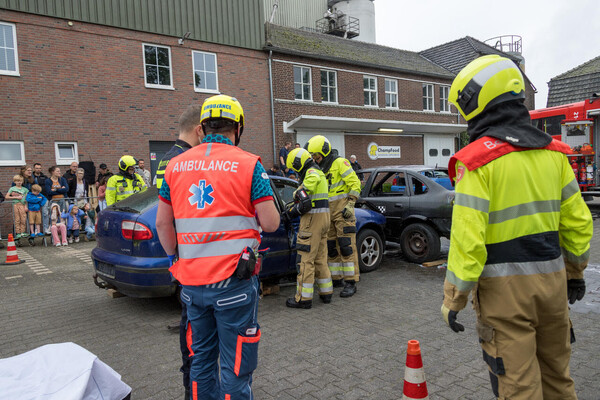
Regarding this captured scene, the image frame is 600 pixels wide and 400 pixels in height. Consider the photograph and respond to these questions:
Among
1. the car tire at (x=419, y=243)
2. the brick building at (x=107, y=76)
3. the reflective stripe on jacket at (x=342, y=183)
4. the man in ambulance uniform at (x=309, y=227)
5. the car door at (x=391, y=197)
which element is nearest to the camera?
the man in ambulance uniform at (x=309, y=227)

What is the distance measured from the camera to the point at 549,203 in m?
2.13

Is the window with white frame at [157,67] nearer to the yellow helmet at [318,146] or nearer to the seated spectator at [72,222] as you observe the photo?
the seated spectator at [72,222]

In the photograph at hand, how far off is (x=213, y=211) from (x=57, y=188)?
432 inches

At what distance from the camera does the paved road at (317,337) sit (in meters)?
3.22

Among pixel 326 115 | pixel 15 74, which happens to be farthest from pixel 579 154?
pixel 15 74

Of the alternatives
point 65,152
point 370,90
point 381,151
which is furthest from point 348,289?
point 370,90

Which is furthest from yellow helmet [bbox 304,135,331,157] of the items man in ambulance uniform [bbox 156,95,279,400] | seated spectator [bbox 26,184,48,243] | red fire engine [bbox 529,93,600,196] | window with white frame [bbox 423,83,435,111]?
window with white frame [bbox 423,83,435,111]

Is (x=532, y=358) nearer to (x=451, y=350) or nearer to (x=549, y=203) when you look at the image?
(x=549, y=203)

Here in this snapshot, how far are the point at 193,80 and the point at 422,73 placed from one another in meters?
13.7

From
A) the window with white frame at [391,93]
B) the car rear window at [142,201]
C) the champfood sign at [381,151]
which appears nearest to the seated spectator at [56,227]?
the car rear window at [142,201]

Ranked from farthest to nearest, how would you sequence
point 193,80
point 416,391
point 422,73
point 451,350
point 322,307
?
point 422,73
point 193,80
point 322,307
point 451,350
point 416,391

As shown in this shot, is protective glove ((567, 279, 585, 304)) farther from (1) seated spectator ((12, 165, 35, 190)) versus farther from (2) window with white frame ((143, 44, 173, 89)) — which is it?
(2) window with white frame ((143, 44, 173, 89))

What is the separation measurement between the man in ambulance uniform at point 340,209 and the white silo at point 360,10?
93.7 ft

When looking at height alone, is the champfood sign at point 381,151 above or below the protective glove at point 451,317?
above
